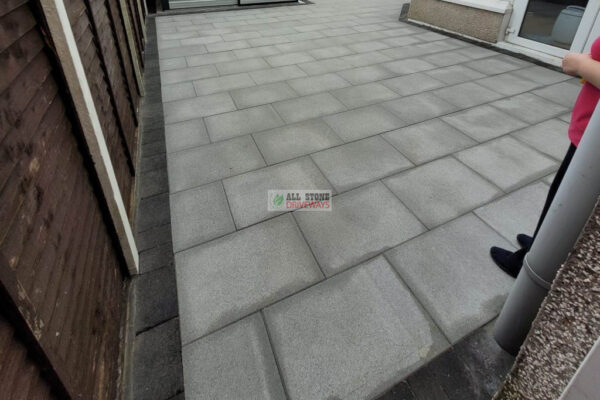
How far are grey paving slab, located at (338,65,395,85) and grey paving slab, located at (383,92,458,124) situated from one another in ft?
2.57

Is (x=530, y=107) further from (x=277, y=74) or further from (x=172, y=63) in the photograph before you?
(x=172, y=63)

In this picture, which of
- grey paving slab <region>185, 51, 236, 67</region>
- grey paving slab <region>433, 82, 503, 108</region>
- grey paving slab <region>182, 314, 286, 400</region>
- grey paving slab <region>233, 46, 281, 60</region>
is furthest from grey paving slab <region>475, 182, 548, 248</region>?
grey paving slab <region>185, 51, 236, 67</region>

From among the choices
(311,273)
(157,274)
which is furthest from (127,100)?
(311,273)

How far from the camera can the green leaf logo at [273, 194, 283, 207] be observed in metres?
2.83

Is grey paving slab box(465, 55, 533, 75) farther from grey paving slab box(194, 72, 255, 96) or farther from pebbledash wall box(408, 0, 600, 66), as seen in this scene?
grey paving slab box(194, 72, 255, 96)

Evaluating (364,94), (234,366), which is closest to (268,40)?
(364,94)

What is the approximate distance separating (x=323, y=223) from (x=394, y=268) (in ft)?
2.17

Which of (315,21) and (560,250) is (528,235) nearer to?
(560,250)

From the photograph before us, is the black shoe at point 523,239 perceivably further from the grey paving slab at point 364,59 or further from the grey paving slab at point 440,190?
the grey paving slab at point 364,59

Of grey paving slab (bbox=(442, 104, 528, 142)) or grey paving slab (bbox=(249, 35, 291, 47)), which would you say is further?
grey paving slab (bbox=(249, 35, 291, 47))

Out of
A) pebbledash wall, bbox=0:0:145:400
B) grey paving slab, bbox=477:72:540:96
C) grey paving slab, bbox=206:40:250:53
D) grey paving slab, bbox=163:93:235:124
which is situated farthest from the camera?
grey paving slab, bbox=206:40:250:53

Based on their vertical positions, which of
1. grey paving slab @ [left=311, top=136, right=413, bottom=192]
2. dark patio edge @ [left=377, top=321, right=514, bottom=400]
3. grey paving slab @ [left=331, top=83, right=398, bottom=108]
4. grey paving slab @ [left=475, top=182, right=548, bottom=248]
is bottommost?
dark patio edge @ [left=377, top=321, right=514, bottom=400]

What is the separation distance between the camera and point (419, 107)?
430cm

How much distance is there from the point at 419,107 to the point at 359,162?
1.62 m
